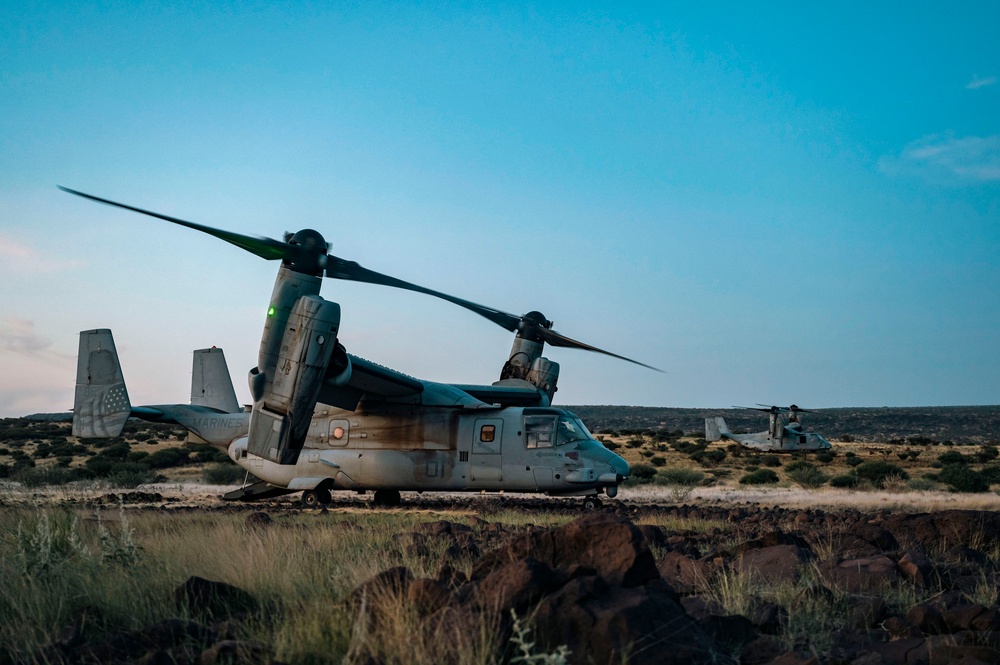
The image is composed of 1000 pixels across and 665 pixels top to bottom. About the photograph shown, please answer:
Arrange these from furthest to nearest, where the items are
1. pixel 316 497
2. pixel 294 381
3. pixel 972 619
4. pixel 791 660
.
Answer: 1. pixel 316 497
2. pixel 294 381
3. pixel 972 619
4. pixel 791 660

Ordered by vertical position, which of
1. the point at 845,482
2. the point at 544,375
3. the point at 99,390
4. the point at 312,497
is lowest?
the point at 312,497

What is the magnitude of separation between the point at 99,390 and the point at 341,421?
6562 millimetres

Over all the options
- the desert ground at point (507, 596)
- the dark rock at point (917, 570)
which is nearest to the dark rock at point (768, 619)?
the desert ground at point (507, 596)

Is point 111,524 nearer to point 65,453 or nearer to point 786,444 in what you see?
point 65,453

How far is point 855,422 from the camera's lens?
337 feet

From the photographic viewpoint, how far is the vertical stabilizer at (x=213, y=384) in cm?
2666

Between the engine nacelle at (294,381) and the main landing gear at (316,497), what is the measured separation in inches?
172

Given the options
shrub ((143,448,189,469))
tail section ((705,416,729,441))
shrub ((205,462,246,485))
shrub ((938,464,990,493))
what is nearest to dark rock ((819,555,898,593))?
shrub ((938,464,990,493))

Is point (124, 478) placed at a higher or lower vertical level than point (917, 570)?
lower

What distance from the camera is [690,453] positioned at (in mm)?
50438

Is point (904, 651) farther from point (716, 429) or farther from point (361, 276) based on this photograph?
point (716, 429)

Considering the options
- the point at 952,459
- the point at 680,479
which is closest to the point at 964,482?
the point at 680,479

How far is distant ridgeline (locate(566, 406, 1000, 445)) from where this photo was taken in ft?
301

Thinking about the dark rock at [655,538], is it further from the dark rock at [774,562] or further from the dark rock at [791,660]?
the dark rock at [791,660]
